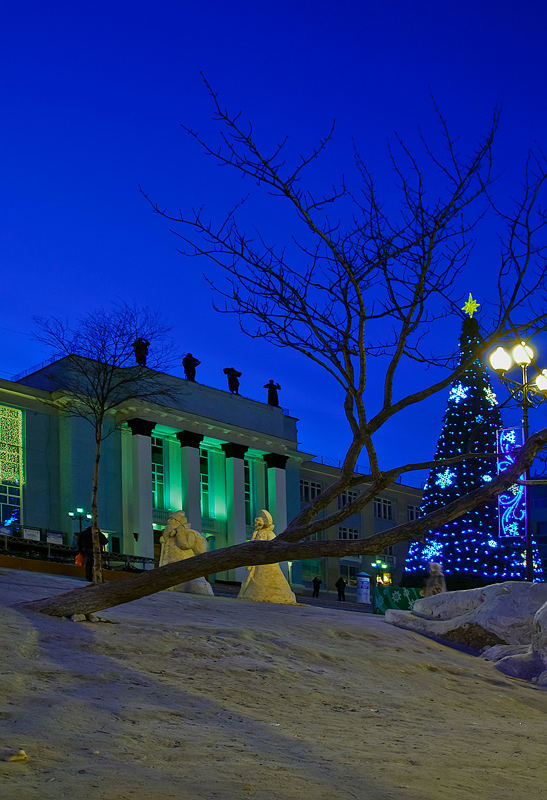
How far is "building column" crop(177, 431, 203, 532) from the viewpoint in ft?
163

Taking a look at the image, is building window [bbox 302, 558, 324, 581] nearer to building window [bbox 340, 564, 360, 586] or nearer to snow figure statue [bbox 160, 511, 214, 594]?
building window [bbox 340, 564, 360, 586]

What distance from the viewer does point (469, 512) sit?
37781mm

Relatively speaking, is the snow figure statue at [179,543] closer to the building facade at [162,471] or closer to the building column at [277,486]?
the building facade at [162,471]

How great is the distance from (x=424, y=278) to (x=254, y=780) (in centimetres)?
572

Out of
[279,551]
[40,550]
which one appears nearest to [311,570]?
[40,550]

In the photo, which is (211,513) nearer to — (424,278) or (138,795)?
(424,278)

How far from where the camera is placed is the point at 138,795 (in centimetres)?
482

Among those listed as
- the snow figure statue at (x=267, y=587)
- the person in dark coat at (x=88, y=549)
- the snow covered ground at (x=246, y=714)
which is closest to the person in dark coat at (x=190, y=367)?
the person in dark coat at (x=88, y=549)

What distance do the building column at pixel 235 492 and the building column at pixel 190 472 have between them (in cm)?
248

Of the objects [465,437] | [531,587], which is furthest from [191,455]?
[531,587]

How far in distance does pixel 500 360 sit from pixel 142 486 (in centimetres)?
3437

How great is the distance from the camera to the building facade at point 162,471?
43156 millimetres

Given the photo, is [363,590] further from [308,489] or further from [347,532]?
[308,489]

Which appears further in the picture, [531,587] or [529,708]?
[531,587]
